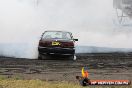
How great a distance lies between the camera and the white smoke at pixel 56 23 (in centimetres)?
2419

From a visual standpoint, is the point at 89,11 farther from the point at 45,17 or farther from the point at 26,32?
the point at 26,32

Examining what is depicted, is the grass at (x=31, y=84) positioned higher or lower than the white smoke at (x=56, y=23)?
lower

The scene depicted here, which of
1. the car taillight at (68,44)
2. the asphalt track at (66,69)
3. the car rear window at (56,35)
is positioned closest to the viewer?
the asphalt track at (66,69)

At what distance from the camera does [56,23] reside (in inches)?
1260

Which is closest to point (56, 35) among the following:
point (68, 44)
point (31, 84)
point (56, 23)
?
point (68, 44)

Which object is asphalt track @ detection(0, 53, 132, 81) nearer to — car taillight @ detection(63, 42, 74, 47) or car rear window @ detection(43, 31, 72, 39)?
car taillight @ detection(63, 42, 74, 47)

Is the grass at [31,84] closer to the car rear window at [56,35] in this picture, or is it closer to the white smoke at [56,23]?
the car rear window at [56,35]

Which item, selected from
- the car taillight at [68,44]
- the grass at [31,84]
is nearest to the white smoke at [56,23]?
the car taillight at [68,44]

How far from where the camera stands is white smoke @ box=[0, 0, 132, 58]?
24.2 meters

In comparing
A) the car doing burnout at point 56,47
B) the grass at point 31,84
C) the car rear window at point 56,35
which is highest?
the car rear window at point 56,35

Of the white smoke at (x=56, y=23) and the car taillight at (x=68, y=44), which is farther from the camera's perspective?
the white smoke at (x=56, y=23)

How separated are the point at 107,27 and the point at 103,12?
4.02 m

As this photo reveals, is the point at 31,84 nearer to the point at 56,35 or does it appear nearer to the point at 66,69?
the point at 66,69

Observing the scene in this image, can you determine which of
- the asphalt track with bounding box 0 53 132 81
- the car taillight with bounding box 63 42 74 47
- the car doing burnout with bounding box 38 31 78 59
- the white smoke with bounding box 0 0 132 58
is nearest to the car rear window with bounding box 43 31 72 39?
the car doing burnout with bounding box 38 31 78 59
